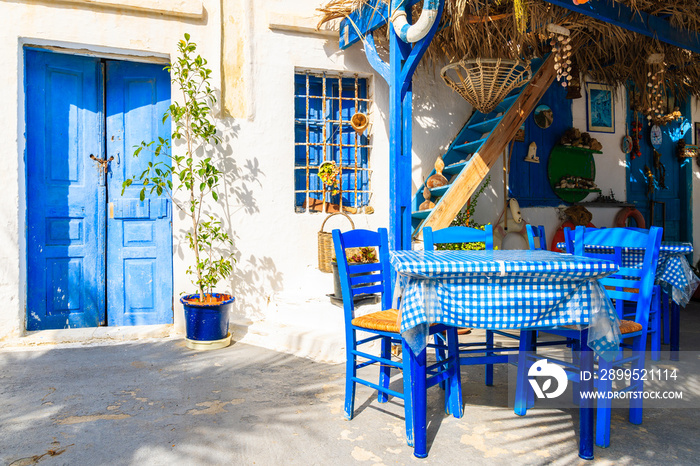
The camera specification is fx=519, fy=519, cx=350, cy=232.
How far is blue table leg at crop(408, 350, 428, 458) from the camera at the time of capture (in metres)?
2.34

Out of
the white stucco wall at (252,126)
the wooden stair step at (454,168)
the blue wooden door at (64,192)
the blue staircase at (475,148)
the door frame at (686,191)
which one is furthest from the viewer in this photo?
the door frame at (686,191)

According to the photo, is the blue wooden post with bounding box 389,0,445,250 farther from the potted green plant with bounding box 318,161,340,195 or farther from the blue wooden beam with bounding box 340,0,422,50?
the potted green plant with bounding box 318,161,340,195

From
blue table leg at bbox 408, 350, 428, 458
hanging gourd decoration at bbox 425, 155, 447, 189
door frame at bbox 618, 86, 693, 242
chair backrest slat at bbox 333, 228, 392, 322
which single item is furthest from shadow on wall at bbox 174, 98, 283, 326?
door frame at bbox 618, 86, 693, 242

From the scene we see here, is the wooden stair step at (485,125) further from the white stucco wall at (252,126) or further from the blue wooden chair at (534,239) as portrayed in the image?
the blue wooden chair at (534,239)

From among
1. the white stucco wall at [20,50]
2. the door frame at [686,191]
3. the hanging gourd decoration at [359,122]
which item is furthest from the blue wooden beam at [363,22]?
the door frame at [686,191]

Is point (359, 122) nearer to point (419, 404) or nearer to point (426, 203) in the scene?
point (426, 203)

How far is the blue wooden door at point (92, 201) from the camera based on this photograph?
15.2 feet

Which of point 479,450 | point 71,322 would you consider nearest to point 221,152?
point 71,322

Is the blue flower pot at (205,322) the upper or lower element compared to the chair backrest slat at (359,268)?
lower

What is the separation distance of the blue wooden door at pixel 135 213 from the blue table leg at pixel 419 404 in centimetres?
327

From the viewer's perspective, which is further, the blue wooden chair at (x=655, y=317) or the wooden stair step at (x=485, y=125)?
the wooden stair step at (x=485, y=125)

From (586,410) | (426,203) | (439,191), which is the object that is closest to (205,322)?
(426,203)

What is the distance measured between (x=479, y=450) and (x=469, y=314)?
71 cm

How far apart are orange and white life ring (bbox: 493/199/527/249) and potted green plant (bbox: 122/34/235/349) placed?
3020mm
